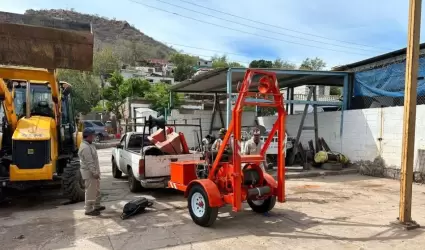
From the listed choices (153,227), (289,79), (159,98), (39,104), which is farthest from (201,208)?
(159,98)

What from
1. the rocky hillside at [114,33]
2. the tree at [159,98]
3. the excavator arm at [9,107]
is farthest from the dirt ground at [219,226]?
the rocky hillside at [114,33]

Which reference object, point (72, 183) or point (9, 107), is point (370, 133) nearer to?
point (72, 183)

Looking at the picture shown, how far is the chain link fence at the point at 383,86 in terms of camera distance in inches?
427

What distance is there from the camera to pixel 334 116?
13.3 meters

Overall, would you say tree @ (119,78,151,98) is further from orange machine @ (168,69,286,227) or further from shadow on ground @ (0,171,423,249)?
orange machine @ (168,69,286,227)

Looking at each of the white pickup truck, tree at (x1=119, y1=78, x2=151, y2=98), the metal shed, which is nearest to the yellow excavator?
the white pickup truck

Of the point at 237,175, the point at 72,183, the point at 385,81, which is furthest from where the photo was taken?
the point at 385,81

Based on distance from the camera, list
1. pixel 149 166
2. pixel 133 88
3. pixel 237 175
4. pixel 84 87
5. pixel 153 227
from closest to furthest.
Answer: pixel 237 175, pixel 153 227, pixel 149 166, pixel 133 88, pixel 84 87

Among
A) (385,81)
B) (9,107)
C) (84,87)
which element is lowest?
(9,107)

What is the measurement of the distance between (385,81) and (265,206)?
7.69 m

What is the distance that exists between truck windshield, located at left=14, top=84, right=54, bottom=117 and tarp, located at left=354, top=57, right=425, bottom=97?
1034 centimetres

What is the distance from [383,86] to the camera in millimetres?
11828

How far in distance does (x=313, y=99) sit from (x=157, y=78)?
56199mm

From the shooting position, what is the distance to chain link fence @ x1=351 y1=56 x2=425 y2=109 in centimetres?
1084
